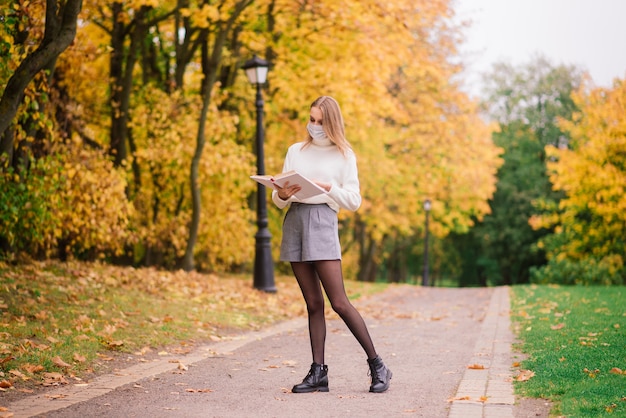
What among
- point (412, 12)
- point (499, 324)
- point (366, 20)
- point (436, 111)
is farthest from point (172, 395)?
point (436, 111)

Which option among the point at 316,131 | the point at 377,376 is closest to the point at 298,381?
the point at 377,376

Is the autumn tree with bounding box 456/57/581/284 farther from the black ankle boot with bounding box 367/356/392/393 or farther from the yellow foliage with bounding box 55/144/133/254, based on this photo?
the black ankle boot with bounding box 367/356/392/393

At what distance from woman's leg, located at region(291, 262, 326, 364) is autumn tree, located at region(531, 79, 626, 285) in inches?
661

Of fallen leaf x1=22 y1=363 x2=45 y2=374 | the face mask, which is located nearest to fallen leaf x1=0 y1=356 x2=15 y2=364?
fallen leaf x1=22 y1=363 x2=45 y2=374

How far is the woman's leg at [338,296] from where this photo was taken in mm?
5703

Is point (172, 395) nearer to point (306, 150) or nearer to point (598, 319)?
point (306, 150)

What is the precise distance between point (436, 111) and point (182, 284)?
645 inches

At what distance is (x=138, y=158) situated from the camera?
16.0 m

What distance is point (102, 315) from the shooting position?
30.2 feet

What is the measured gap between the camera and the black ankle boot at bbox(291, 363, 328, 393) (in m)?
5.81

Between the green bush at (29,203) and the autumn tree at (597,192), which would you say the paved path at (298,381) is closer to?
the green bush at (29,203)

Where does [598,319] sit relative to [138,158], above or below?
below

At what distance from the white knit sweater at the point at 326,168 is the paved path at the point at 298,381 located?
1487mm

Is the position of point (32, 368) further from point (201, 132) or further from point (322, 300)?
point (201, 132)
